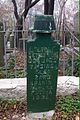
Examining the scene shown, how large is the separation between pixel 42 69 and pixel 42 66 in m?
0.04

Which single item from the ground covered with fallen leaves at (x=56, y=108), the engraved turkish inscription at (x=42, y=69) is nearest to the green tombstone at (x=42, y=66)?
the engraved turkish inscription at (x=42, y=69)

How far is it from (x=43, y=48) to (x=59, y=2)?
559 inches

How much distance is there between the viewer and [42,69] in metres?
3.99

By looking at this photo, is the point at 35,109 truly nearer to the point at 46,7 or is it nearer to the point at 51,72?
the point at 51,72

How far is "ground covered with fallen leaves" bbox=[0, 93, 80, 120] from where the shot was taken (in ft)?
13.8

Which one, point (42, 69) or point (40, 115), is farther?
point (40, 115)

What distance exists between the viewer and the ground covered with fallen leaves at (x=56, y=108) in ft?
13.8

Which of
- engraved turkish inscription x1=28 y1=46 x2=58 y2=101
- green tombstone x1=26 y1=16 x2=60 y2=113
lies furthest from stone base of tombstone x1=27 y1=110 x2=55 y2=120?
engraved turkish inscription x1=28 y1=46 x2=58 y2=101

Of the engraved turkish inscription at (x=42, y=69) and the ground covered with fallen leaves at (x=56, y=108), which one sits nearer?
the engraved turkish inscription at (x=42, y=69)

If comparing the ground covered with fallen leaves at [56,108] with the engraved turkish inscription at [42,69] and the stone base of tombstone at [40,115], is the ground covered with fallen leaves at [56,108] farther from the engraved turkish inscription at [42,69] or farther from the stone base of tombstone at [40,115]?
the engraved turkish inscription at [42,69]

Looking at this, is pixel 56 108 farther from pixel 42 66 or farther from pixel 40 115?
pixel 42 66

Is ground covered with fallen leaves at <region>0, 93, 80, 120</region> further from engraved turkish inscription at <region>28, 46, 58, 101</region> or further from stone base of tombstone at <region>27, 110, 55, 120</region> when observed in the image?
engraved turkish inscription at <region>28, 46, 58, 101</region>

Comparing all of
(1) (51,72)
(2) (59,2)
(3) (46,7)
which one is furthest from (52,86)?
(2) (59,2)

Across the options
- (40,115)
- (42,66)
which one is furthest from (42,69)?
(40,115)
